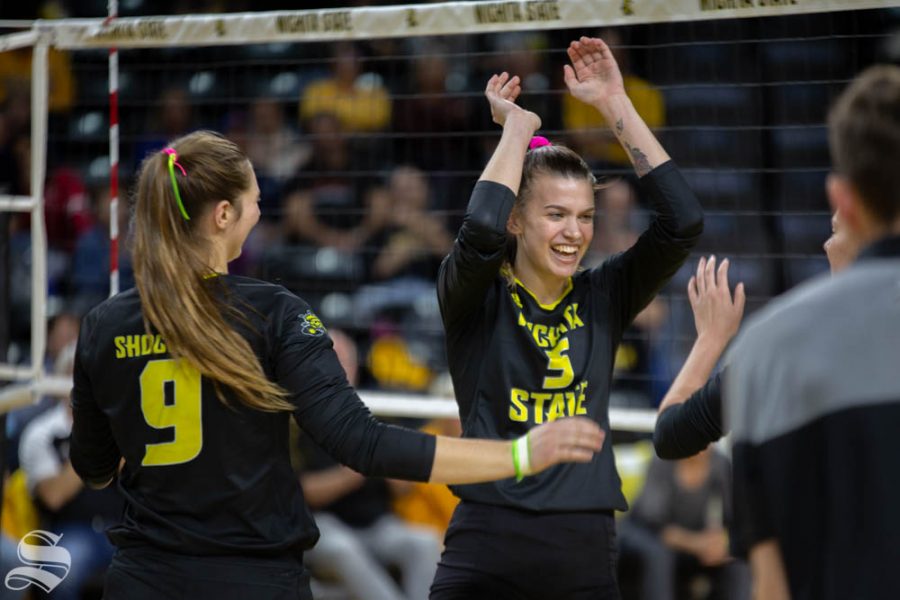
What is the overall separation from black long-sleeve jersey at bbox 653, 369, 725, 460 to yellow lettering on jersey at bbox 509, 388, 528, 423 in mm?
433

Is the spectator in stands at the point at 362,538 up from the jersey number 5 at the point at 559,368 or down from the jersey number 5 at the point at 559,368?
down

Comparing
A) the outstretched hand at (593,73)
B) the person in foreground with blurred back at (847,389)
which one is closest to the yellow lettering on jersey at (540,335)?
the outstretched hand at (593,73)

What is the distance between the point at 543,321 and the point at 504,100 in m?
0.62

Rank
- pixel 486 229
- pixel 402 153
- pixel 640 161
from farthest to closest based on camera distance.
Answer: pixel 402 153
pixel 640 161
pixel 486 229

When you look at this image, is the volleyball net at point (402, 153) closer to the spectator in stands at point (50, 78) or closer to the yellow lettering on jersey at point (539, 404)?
the spectator in stands at point (50, 78)

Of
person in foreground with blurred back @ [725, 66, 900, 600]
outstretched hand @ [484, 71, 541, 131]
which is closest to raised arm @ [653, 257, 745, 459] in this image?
outstretched hand @ [484, 71, 541, 131]

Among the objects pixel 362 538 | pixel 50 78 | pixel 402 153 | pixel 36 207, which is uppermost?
pixel 50 78

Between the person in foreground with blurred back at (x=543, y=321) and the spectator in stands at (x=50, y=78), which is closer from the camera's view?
the person in foreground with blurred back at (x=543, y=321)

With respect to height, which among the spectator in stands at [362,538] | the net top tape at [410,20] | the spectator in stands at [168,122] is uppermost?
the net top tape at [410,20]

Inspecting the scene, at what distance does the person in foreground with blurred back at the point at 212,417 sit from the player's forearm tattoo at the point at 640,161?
1.01 metres

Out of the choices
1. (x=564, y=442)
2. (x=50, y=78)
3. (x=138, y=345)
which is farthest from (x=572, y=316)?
(x=50, y=78)

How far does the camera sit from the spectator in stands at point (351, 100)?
716 cm

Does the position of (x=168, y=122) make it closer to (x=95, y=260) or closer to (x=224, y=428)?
(x=95, y=260)

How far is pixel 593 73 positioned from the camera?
3494mm
